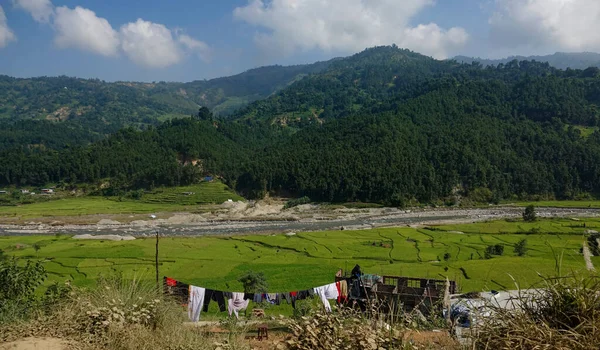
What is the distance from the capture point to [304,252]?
47.5 metres

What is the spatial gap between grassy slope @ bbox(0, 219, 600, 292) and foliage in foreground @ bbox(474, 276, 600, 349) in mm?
23307

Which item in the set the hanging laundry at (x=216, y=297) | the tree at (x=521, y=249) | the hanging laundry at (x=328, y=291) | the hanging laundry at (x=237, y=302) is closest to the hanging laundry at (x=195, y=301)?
the hanging laundry at (x=216, y=297)

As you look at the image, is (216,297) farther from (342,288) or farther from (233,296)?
(342,288)

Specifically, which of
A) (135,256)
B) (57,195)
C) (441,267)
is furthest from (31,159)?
(441,267)

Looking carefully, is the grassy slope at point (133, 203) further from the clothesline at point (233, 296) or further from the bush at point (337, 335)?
the bush at point (337, 335)

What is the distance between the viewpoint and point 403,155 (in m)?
114

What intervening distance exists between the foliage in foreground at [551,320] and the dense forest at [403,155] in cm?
8914

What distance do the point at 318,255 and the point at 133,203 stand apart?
63.7 m

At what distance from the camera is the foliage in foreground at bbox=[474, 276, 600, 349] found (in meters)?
5.02

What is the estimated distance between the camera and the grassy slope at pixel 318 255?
33.5m

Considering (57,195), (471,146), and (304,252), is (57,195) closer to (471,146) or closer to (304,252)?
(304,252)

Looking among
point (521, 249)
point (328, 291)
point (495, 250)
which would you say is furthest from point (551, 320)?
point (495, 250)

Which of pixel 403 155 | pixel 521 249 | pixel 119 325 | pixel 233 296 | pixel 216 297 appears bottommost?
pixel 521 249

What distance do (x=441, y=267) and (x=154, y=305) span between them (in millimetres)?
32188
